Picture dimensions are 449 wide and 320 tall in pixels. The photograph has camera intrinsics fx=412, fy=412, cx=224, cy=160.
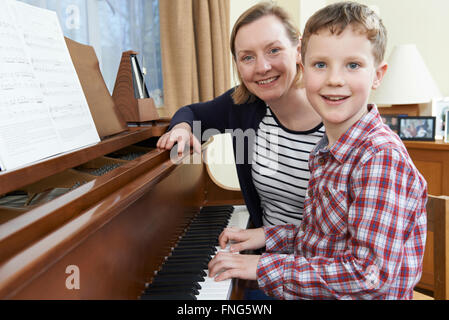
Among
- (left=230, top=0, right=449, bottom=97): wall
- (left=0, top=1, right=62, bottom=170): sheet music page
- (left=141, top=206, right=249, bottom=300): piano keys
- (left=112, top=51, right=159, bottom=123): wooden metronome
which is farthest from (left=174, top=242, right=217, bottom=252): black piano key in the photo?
(left=230, top=0, right=449, bottom=97): wall

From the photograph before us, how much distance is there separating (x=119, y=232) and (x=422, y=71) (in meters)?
2.53

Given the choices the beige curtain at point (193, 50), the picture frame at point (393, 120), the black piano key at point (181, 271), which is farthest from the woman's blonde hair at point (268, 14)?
the picture frame at point (393, 120)

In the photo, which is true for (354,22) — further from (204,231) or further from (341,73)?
(204,231)

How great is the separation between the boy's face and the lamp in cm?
192

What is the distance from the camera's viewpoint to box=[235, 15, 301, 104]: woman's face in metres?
1.36

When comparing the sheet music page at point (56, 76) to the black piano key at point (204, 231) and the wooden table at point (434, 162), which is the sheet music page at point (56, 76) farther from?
the wooden table at point (434, 162)

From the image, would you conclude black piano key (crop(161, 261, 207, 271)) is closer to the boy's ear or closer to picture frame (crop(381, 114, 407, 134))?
the boy's ear

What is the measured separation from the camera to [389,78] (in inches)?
110

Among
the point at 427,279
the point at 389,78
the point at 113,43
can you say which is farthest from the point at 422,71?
the point at 113,43

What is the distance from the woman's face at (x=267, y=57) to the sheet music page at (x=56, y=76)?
1.82ft

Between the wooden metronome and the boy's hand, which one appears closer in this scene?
the boy's hand

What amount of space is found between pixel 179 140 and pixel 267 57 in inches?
15.9

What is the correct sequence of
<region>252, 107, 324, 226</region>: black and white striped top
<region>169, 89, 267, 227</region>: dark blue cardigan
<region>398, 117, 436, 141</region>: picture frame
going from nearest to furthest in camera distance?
<region>252, 107, 324, 226</region>: black and white striped top, <region>169, 89, 267, 227</region>: dark blue cardigan, <region>398, 117, 436, 141</region>: picture frame

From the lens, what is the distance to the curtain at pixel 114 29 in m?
2.19
